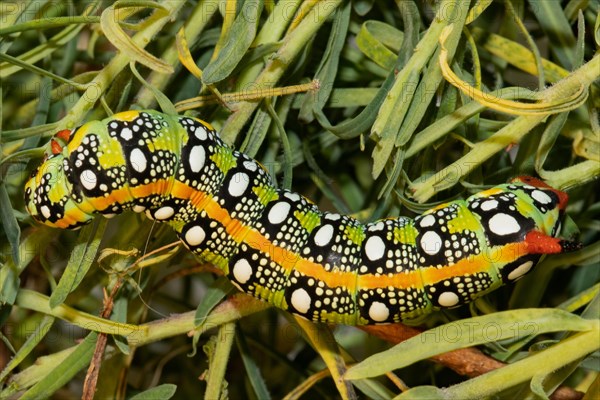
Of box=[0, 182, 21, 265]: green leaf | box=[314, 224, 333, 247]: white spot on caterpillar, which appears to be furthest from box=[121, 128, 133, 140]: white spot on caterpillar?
box=[314, 224, 333, 247]: white spot on caterpillar

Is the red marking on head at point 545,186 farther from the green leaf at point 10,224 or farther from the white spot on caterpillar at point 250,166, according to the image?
the green leaf at point 10,224

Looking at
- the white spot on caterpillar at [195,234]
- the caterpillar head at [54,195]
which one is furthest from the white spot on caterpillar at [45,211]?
the white spot on caterpillar at [195,234]

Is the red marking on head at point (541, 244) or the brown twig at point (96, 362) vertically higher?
the red marking on head at point (541, 244)

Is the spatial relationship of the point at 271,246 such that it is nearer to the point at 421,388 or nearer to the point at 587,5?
the point at 421,388

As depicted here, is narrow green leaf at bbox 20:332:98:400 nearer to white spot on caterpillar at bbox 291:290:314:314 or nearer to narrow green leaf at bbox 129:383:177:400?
narrow green leaf at bbox 129:383:177:400

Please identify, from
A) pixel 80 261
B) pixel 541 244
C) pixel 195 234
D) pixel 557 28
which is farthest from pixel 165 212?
pixel 557 28

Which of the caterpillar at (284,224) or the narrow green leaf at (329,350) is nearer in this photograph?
the caterpillar at (284,224)
